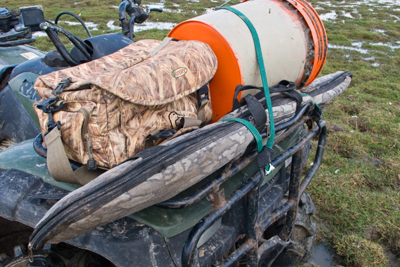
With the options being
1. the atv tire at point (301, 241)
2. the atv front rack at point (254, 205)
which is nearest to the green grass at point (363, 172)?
the atv tire at point (301, 241)

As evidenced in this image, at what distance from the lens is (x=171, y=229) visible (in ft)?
3.84

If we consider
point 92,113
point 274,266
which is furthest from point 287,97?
point 274,266

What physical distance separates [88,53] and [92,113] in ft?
3.16

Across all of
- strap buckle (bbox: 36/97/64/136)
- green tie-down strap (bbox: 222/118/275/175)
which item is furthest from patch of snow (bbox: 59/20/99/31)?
green tie-down strap (bbox: 222/118/275/175)

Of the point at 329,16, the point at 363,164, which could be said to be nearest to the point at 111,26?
the point at 329,16

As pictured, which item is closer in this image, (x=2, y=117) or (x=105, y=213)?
(x=105, y=213)

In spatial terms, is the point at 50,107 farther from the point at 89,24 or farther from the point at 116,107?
the point at 89,24

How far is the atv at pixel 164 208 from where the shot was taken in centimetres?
114

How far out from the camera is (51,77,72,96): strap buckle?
1.21 m

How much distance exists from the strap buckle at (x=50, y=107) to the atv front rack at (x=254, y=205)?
48 cm

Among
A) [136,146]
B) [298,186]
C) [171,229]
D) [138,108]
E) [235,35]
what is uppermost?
[235,35]

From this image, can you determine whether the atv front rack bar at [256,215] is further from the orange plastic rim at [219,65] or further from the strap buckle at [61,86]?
the strap buckle at [61,86]

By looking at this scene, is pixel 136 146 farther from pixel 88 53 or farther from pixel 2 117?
pixel 2 117

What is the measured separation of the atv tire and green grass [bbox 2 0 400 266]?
33cm
